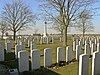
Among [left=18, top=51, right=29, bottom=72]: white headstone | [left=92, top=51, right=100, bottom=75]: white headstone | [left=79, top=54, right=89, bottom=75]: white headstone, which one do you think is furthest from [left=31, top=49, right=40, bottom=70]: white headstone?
[left=92, top=51, right=100, bottom=75]: white headstone

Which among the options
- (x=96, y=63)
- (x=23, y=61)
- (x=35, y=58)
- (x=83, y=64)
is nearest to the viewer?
(x=83, y=64)

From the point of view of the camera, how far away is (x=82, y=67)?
6547 millimetres

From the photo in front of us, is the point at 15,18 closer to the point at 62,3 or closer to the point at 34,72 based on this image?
the point at 62,3

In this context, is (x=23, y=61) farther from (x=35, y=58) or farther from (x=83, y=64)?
(x=83, y=64)

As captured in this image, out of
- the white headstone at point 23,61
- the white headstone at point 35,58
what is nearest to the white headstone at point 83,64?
the white headstone at point 35,58

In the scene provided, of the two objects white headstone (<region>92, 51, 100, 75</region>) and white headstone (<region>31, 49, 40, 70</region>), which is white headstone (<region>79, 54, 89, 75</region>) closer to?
white headstone (<region>92, 51, 100, 75</region>)

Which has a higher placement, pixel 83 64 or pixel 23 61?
pixel 83 64

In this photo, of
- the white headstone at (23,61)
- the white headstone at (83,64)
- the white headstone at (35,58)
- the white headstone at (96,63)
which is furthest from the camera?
the white headstone at (35,58)

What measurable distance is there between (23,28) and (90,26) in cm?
1618

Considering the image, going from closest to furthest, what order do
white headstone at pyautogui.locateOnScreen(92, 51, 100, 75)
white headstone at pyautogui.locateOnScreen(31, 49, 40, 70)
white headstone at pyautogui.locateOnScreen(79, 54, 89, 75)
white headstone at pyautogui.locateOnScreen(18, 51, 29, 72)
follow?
white headstone at pyautogui.locateOnScreen(79, 54, 89, 75) < white headstone at pyautogui.locateOnScreen(92, 51, 100, 75) < white headstone at pyautogui.locateOnScreen(18, 51, 29, 72) < white headstone at pyautogui.locateOnScreen(31, 49, 40, 70)

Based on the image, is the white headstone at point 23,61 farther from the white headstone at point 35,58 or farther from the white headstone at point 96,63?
the white headstone at point 96,63

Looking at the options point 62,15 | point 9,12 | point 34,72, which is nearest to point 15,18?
point 9,12

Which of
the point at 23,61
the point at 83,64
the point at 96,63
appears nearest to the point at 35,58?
the point at 23,61

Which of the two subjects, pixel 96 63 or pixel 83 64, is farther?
pixel 96 63
